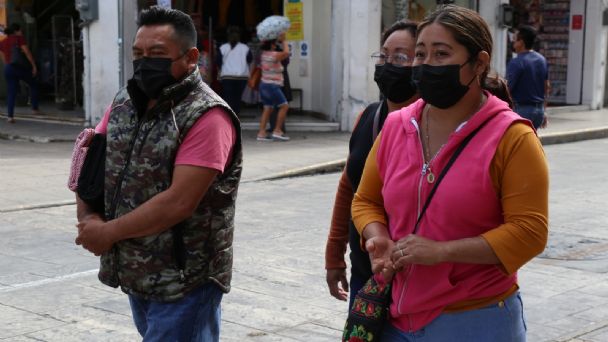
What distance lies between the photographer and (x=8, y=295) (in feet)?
21.1

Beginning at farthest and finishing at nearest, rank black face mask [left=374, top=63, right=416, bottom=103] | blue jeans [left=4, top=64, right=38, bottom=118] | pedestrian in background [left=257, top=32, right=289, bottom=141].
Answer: blue jeans [left=4, top=64, right=38, bottom=118], pedestrian in background [left=257, top=32, right=289, bottom=141], black face mask [left=374, top=63, right=416, bottom=103]

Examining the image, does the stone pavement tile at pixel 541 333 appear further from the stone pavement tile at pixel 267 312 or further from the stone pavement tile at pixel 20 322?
the stone pavement tile at pixel 20 322

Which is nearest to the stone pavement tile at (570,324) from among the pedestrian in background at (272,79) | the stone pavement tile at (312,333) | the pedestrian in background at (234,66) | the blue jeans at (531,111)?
the stone pavement tile at (312,333)

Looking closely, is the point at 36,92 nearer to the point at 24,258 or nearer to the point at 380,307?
the point at 24,258

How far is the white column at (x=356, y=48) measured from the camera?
16656 millimetres

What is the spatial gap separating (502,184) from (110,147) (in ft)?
4.70

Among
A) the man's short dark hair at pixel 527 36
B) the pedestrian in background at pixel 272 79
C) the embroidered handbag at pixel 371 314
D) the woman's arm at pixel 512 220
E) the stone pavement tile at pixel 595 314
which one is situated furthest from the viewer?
the pedestrian in background at pixel 272 79

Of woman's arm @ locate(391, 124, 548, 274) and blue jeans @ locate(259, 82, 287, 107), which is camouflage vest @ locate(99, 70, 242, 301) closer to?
woman's arm @ locate(391, 124, 548, 274)

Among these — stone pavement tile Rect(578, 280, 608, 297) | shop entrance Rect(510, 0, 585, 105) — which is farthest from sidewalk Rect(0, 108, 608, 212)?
stone pavement tile Rect(578, 280, 608, 297)

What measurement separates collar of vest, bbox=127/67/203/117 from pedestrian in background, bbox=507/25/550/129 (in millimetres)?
7802

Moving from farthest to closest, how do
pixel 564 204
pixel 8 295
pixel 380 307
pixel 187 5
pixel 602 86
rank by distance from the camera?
pixel 602 86, pixel 187 5, pixel 564 204, pixel 8 295, pixel 380 307

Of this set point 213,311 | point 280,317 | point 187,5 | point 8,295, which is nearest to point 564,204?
point 280,317

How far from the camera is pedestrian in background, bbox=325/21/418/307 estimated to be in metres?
3.64

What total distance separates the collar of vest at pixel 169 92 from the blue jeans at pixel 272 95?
1174 centimetres
